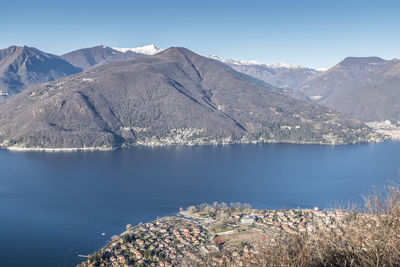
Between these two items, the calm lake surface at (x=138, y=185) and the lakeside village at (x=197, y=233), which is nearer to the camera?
the lakeside village at (x=197, y=233)

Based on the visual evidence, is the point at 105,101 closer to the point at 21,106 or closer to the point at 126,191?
the point at 21,106

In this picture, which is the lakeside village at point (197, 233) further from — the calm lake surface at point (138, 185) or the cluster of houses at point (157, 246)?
the calm lake surface at point (138, 185)

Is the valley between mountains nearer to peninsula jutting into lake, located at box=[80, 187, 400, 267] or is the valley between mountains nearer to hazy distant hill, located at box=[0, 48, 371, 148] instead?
hazy distant hill, located at box=[0, 48, 371, 148]

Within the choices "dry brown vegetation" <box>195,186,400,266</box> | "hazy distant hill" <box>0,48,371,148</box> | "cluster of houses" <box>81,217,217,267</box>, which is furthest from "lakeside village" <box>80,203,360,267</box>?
"hazy distant hill" <box>0,48,371,148</box>

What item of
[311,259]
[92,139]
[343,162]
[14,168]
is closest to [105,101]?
[92,139]

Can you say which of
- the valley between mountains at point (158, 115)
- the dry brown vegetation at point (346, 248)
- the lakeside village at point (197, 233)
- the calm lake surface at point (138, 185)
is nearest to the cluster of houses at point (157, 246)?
the lakeside village at point (197, 233)
